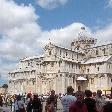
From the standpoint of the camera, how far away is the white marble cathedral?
87375 millimetres

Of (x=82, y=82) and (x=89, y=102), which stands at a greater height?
(x=82, y=82)

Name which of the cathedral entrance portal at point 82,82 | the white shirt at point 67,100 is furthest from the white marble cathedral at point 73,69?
the white shirt at point 67,100

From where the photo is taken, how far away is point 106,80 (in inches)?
3413

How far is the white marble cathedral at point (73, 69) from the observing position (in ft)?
287

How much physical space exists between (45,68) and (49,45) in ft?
19.3

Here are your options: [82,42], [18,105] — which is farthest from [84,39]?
[18,105]

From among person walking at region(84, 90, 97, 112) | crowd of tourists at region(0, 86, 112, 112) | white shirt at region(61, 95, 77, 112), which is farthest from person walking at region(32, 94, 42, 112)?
person walking at region(84, 90, 97, 112)

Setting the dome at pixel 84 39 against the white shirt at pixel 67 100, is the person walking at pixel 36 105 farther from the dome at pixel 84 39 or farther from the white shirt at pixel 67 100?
the dome at pixel 84 39

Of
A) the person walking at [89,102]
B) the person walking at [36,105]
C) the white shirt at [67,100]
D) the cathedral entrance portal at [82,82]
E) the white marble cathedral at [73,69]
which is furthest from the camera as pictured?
the cathedral entrance portal at [82,82]

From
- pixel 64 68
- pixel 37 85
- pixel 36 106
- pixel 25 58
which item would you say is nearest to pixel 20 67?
pixel 25 58

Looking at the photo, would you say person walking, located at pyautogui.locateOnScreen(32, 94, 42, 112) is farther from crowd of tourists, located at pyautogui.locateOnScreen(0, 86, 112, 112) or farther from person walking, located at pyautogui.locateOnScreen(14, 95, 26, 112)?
person walking, located at pyautogui.locateOnScreen(14, 95, 26, 112)

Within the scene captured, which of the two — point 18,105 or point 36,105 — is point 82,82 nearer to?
point 18,105

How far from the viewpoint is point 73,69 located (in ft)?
301

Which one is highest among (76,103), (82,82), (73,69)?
(73,69)
